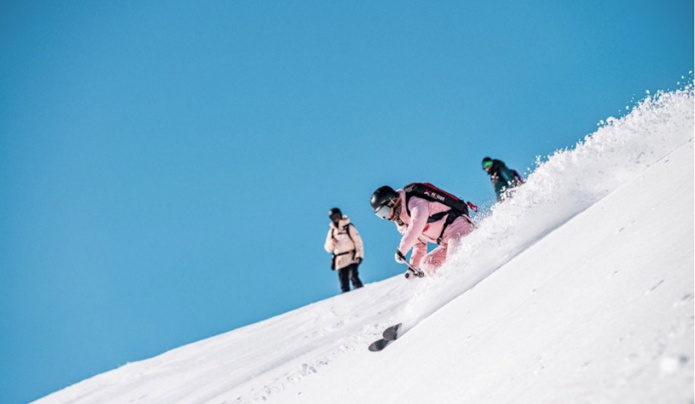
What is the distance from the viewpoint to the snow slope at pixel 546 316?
170 cm

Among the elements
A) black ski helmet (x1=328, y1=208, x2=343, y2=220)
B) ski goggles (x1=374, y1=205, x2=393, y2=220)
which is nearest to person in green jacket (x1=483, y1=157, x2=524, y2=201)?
black ski helmet (x1=328, y1=208, x2=343, y2=220)

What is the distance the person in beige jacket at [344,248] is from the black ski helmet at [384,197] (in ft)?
20.9

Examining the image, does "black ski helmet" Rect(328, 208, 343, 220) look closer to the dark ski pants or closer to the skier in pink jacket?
the dark ski pants

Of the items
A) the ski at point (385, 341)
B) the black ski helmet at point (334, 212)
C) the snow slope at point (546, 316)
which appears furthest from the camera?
the black ski helmet at point (334, 212)

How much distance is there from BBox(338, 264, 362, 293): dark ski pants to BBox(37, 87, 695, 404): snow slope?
4.06 meters

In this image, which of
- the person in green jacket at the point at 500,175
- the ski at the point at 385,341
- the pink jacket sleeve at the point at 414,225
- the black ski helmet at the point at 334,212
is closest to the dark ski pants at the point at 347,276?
the black ski helmet at the point at 334,212

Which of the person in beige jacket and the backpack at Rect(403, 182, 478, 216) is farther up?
the person in beige jacket

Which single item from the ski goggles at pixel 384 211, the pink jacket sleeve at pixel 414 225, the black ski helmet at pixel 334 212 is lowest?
the pink jacket sleeve at pixel 414 225

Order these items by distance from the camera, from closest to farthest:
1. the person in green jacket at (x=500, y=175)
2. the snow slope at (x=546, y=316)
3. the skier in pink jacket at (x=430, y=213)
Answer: the snow slope at (x=546, y=316), the skier in pink jacket at (x=430, y=213), the person in green jacket at (x=500, y=175)

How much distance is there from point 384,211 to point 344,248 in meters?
6.49

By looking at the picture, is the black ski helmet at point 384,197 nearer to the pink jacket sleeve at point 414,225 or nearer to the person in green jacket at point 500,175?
the pink jacket sleeve at point 414,225

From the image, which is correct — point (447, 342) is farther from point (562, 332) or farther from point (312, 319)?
point (312, 319)

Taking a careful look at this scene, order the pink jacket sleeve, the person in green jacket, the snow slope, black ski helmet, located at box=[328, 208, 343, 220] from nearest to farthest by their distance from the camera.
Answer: the snow slope → the pink jacket sleeve → the person in green jacket → black ski helmet, located at box=[328, 208, 343, 220]

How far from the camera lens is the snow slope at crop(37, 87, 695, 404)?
1698mm
